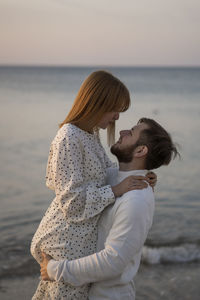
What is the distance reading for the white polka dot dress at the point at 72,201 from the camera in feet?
8.18

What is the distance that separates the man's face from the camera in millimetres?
2753

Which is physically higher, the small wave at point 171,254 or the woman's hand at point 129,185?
the woman's hand at point 129,185

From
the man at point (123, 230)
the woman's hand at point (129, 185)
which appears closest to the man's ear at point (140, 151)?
the man at point (123, 230)

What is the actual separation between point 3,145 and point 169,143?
10.00 m

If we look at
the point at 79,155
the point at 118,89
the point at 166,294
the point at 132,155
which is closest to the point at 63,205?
the point at 79,155

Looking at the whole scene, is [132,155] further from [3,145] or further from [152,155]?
[3,145]

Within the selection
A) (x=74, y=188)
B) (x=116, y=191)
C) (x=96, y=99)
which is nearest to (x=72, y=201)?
(x=74, y=188)

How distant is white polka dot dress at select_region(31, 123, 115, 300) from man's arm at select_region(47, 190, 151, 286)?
0.29 ft

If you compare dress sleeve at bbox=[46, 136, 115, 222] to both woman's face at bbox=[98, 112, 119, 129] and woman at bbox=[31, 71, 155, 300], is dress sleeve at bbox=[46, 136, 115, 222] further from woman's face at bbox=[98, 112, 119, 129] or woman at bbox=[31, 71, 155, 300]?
woman's face at bbox=[98, 112, 119, 129]

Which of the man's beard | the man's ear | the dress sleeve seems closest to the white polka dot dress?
the dress sleeve

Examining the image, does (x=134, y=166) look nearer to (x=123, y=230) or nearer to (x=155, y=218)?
(x=123, y=230)

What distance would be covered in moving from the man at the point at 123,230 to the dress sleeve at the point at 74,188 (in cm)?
11

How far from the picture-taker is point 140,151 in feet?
8.95

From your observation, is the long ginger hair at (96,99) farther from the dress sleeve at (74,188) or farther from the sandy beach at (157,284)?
the sandy beach at (157,284)
